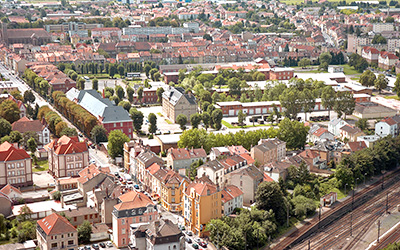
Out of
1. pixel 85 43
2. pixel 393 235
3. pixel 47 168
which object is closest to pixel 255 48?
pixel 85 43

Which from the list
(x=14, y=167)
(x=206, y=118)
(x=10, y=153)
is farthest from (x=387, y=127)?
(x=10, y=153)

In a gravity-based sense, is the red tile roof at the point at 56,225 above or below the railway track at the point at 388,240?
above

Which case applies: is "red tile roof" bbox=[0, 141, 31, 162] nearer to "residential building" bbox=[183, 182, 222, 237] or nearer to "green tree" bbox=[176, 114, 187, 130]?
"residential building" bbox=[183, 182, 222, 237]

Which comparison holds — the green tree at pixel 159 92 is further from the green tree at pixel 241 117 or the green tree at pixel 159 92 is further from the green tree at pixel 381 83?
the green tree at pixel 381 83

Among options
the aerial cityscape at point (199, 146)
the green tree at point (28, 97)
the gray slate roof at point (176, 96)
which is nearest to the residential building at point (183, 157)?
the aerial cityscape at point (199, 146)

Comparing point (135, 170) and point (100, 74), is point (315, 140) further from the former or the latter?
point (100, 74)
